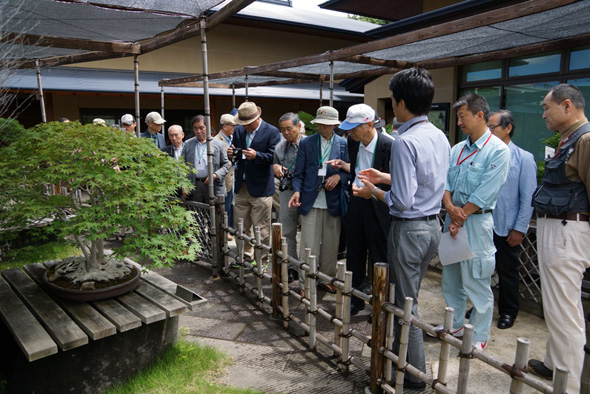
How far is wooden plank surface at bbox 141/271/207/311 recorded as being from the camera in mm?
3357

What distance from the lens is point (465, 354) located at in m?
2.39

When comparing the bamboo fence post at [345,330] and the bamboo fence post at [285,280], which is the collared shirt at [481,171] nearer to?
the bamboo fence post at [345,330]

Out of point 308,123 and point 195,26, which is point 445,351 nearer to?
point 195,26

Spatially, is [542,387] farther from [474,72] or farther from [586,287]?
[474,72]

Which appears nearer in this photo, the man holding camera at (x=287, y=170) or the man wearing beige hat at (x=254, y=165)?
the man holding camera at (x=287, y=170)

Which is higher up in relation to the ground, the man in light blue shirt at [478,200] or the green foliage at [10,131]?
the green foliage at [10,131]

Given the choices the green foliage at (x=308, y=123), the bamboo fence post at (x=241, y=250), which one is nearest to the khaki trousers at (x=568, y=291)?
the bamboo fence post at (x=241, y=250)

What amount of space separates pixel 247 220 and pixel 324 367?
9.18 feet

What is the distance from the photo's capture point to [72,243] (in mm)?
3350

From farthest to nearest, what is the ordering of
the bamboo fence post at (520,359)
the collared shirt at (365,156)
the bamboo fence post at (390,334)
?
the collared shirt at (365,156) → the bamboo fence post at (390,334) → the bamboo fence post at (520,359)

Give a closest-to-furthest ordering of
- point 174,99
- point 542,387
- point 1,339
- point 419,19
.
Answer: point 542,387, point 1,339, point 419,19, point 174,99

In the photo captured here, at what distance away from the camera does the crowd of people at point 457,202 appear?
2.83 m

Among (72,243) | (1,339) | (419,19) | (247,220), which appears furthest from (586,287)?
→ (419,19)

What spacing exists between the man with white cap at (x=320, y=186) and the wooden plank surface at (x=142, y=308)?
201 centimetres
